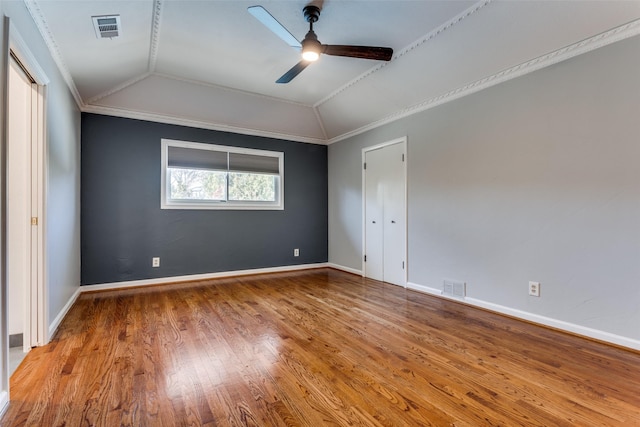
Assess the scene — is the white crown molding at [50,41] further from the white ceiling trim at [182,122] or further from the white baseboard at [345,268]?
the white baseboard at [345,268]

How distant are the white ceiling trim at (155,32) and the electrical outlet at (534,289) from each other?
3.95 metres

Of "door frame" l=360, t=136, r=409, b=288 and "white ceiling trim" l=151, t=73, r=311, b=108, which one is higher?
"white ceiling trim" l=151, t=73, r=311, b=108

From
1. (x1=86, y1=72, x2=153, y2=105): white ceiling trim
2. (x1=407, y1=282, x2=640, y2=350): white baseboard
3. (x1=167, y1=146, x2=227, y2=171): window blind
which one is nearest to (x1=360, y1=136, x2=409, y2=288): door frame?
(x1=407, y1=282, x2=640, y2=350): white baseboard

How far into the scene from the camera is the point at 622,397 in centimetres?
162

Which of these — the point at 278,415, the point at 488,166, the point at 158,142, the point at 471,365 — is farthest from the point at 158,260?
the point at 488,166

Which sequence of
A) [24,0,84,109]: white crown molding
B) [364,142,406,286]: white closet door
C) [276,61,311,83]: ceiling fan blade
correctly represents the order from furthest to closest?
[364,142,406,286]: white closet door
[276,61,311,83]: ceiling fan blade
[24,0,84,109]: white crown molding

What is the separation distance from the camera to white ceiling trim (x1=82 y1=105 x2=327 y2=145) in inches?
150

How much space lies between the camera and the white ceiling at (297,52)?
2295mm

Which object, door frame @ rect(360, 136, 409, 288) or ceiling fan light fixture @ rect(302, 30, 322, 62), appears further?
door frame @ rect(360, 136, 409, 288)

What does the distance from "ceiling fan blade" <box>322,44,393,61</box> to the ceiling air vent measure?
164 centimetres

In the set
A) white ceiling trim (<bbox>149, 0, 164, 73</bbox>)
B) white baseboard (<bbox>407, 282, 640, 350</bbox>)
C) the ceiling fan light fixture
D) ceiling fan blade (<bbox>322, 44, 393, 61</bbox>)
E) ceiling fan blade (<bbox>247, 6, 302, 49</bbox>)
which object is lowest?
white baseboard (<bbox>407, 282, 640, 350</bbox>)

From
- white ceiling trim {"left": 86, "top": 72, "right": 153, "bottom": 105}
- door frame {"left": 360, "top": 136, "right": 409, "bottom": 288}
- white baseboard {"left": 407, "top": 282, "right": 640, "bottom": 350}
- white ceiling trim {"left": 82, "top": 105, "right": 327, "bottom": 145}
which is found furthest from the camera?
door frame {"left": 360, "top": 136, "right": 409, "bottom": 288}

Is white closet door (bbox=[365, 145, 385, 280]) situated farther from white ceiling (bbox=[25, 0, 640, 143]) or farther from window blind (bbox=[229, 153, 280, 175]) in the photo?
window blind (bbox=[229, 153, 280, 175])

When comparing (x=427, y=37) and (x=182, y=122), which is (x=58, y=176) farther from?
(x=427, y=37)
